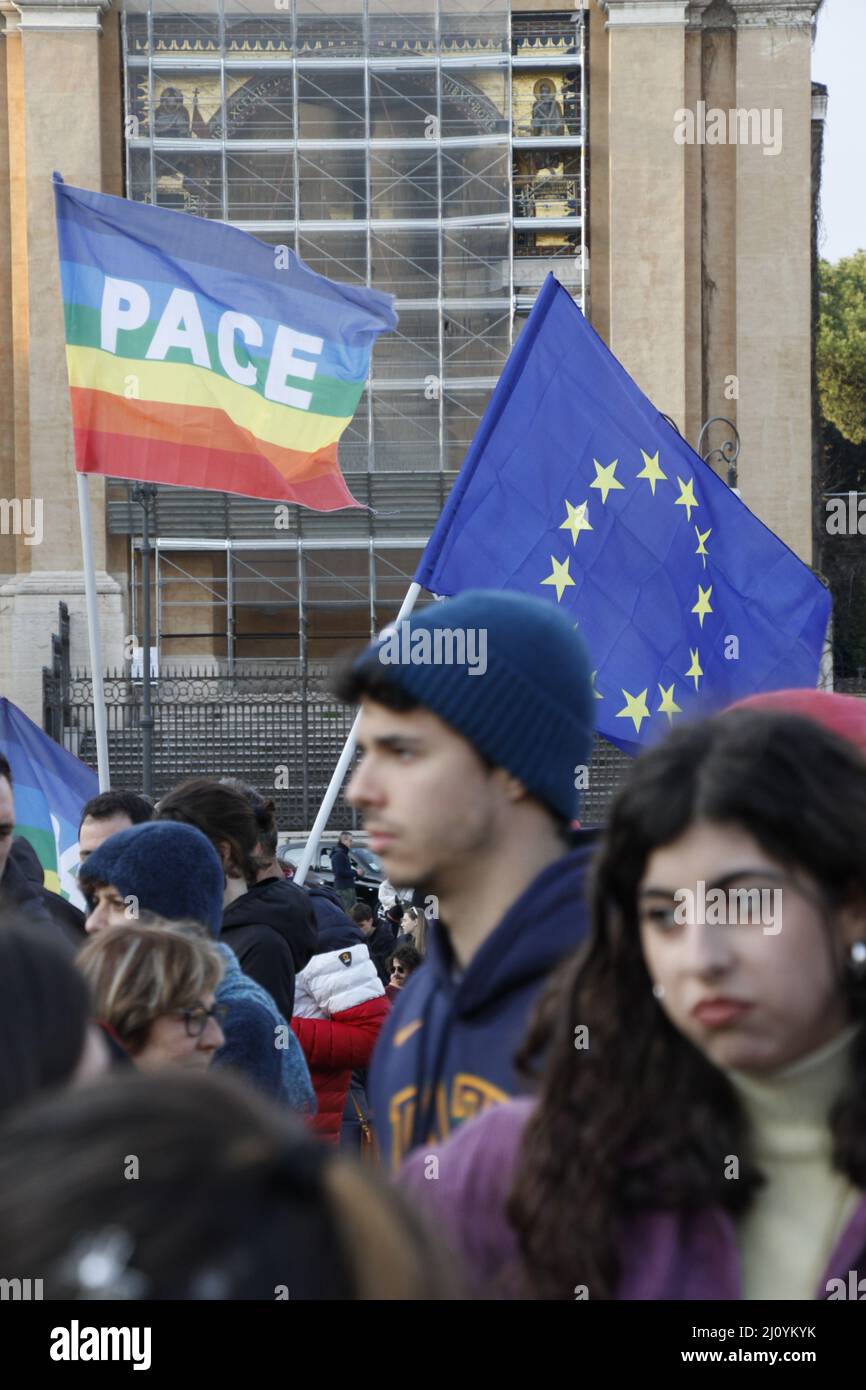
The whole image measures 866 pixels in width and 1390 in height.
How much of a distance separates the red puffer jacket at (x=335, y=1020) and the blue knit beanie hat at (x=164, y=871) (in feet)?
5.02

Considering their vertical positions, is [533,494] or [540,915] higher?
[533,494]

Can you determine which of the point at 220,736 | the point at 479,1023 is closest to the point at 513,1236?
the point at 479,1023

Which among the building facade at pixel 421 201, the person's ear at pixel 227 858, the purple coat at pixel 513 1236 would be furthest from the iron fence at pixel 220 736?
the purple coat at pixel 513 1236

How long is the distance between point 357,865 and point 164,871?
17892 mm

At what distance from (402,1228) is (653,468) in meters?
6.61

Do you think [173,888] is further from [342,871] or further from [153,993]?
[342,871]

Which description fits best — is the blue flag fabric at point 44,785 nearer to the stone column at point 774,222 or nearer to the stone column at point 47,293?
the stone column at point 47,293

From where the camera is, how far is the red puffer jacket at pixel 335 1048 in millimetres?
5672

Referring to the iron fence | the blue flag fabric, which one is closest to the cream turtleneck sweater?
the blue flag fabric

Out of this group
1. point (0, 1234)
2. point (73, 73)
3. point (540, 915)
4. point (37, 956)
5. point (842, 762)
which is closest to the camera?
point (0, 1234)

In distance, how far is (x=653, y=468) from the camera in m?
7.65

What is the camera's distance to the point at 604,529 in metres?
7.44

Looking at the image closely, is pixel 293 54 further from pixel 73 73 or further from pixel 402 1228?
pixel 402 1228

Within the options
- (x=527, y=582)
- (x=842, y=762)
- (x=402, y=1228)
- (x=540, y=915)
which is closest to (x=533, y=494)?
(x=527, y=582)
